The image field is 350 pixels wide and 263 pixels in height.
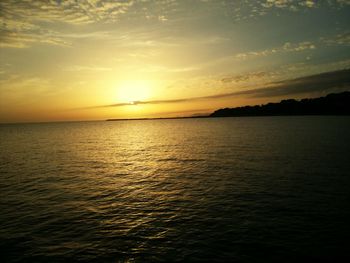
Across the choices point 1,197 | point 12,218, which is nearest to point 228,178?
point 12,218

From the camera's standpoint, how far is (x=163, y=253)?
14258 millimetres

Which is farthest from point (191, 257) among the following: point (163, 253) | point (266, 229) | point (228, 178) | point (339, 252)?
point (228, 178)

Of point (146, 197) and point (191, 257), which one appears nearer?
point (191, 257)

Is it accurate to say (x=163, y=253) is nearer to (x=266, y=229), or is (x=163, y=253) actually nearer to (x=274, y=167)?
(x=266, y=229)

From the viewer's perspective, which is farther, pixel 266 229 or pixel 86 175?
pixel 86 175

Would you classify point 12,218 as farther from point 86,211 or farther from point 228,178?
point 228,178

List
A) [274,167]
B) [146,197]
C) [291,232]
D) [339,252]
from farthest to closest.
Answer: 1. [274,167]
2. [146,197]
3. [291,232]
4. [339,252]

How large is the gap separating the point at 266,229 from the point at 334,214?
6318 millimetres

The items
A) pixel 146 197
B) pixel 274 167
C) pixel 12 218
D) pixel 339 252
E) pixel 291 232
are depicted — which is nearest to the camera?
pixel 339 252

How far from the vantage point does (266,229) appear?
1675cm

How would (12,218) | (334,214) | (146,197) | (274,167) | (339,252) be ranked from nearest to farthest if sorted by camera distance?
(339,252) → (334,214) → (12,218) → (146,197) → (274,167)

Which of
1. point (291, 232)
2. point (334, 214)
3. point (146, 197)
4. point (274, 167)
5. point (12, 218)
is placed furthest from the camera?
point (274, 167)

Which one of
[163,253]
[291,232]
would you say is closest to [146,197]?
[163,253]

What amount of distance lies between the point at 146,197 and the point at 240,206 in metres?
9.66
